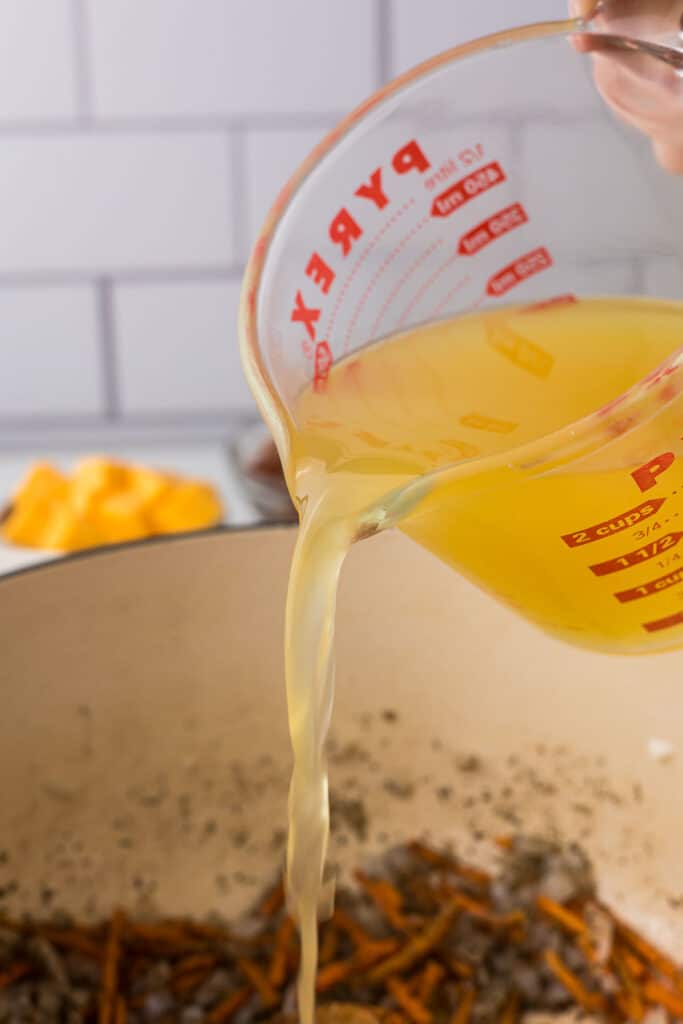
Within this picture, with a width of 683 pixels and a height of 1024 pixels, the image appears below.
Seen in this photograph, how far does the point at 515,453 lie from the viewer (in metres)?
0.42

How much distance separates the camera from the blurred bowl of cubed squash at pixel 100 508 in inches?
47.3

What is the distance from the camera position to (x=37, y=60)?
1.43 m

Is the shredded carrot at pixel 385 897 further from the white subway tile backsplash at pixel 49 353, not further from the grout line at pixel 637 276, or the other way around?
the white subway tile backsplash at pixel 49 353

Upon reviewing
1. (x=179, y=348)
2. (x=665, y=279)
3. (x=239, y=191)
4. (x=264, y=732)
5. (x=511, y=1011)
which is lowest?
(x=511, y=1011)

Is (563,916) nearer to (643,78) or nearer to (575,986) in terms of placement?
(575,986)

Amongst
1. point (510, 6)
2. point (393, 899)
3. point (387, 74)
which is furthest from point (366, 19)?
point (393, 899)

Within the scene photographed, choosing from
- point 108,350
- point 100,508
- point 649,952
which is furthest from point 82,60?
point 649,952

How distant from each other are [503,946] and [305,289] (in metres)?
0.45

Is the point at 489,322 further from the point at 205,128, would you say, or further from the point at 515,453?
the point at 205,128

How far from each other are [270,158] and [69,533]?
585mm

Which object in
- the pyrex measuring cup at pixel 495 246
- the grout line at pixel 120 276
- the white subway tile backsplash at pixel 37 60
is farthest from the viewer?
the grout line at pixel 120 276

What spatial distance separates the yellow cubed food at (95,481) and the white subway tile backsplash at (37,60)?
0.46 metres

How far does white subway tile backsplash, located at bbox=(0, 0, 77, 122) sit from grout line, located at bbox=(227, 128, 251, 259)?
20 cm

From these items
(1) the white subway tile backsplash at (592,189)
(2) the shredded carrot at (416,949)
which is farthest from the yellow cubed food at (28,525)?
(1) the white subway tile backsplash at (592,189)
